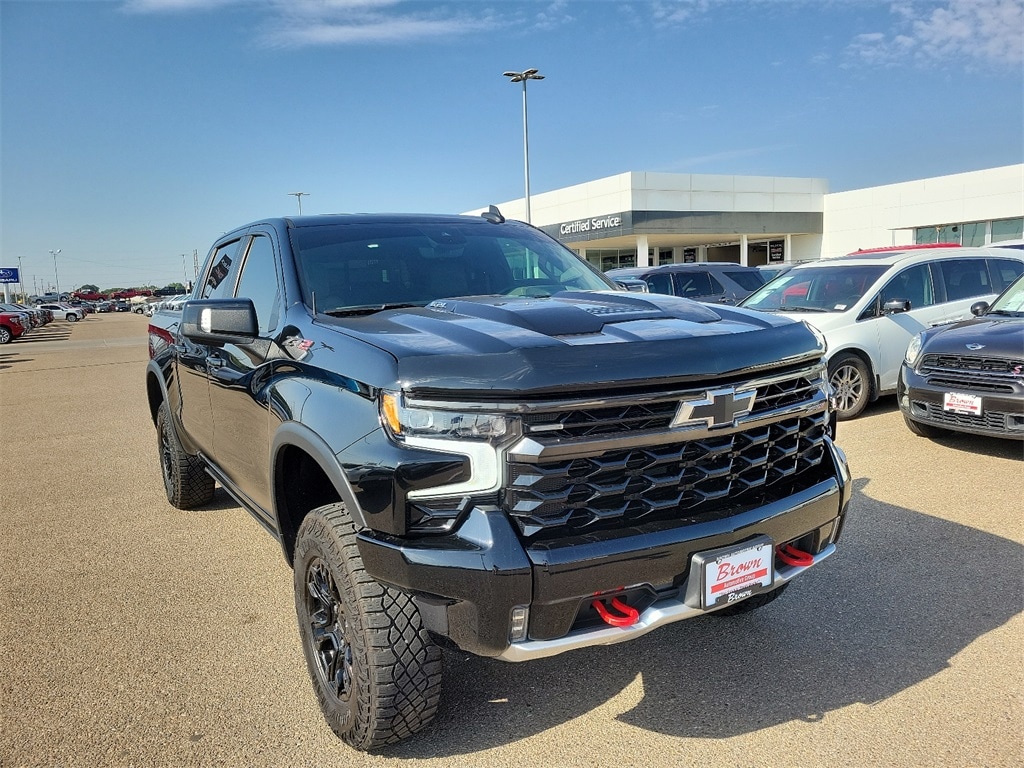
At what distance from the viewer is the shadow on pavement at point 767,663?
274 centimetres

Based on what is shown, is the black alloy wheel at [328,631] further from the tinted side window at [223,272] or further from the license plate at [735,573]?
the tinted side window at [223,272]

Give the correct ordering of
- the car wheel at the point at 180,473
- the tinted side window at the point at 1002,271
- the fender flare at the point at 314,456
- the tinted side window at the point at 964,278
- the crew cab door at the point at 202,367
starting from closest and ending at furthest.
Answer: the fender flare at the point at 314,456, the crew cab door at the point at 202,367, the car wheel at the point at 180,473, the tinted side window at the point at 964,278, the tinted side window at the point at 1002,271

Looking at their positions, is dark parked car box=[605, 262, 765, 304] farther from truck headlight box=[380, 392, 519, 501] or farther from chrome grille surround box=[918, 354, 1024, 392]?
truck headlight box=[380, 392, 519, 501]

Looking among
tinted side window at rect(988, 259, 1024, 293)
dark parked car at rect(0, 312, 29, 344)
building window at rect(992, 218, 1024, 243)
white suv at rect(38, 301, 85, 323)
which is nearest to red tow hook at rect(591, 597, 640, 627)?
tinted side window at rect(988, 259, 1024, 293)

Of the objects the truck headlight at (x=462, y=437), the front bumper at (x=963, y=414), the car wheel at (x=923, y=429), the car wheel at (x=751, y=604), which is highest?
the truck headlight at (x=462, y=437)

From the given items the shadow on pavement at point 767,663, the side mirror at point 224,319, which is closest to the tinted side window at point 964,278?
the shadow on pavement at point 767,663

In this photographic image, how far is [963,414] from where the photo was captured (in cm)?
601

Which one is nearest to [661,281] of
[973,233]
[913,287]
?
[913,287]

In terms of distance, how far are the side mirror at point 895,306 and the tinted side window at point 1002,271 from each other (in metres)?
1.95

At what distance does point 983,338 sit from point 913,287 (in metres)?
2.66

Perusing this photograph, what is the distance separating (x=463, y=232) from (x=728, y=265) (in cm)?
1032

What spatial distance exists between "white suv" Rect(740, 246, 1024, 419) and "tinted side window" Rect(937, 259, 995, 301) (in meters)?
0.01

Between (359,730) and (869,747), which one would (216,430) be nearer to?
(359,730)

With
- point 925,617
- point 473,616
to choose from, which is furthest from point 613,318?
point 925,617
